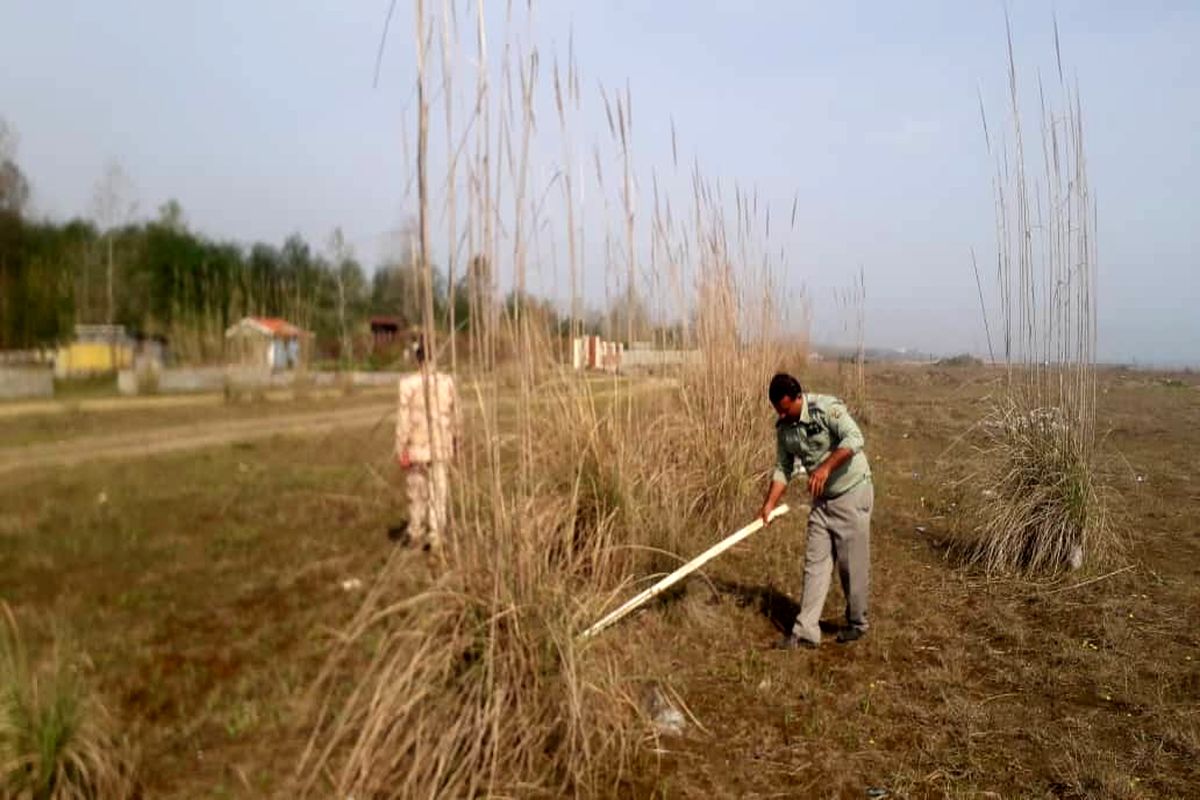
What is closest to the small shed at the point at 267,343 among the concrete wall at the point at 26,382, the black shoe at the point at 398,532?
the black shoe at the point at 398,532

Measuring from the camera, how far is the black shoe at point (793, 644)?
4.12 meters

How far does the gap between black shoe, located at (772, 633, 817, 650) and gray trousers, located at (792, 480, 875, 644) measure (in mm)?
34

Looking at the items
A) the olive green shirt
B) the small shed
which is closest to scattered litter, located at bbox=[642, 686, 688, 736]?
the olive green shirt

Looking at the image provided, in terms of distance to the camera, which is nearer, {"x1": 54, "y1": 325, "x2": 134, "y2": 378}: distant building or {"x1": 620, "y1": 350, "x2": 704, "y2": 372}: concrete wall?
{"x1": 54, "y1": 325, "x2": 134, "y2": 378}: distant building

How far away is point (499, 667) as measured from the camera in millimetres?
2779

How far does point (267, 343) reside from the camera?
19.8 feet

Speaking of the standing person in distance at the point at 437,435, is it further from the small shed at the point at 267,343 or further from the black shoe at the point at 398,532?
the small shed at the point at 267,343

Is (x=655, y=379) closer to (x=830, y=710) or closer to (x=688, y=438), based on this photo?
(x=688, y=438)

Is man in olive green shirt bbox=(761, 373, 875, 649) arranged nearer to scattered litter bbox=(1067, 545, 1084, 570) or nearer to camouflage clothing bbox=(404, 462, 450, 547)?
camouflage clothing bbox=(404, 462, 450, 547)

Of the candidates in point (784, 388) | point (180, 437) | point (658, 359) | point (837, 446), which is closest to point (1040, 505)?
point (837, 446)

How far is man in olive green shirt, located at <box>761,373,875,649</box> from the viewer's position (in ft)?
13.4

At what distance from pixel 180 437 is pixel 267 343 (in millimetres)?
1622

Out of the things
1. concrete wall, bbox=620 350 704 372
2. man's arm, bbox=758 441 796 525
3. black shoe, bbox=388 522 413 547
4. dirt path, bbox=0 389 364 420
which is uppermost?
concrete wall, bbox=620 350 704 372

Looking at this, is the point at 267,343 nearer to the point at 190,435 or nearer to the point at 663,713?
the point at 190,435
